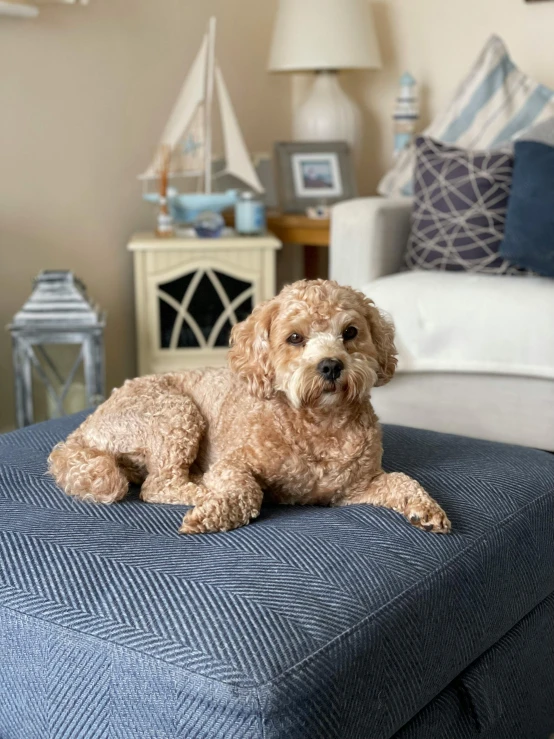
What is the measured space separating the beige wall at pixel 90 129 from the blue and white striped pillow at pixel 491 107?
97cm

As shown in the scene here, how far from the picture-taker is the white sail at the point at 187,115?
3133 mm

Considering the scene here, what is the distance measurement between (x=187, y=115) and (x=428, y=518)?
7.25ft

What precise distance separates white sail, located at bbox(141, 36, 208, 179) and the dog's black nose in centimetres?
207

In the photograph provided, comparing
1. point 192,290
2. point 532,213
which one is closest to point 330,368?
point 532,213

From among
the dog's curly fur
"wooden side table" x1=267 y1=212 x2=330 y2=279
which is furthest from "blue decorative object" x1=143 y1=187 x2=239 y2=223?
the dog's curly fur

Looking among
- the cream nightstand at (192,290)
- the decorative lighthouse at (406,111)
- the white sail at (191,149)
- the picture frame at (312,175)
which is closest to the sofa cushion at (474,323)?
the cream nightstand at (192,290)

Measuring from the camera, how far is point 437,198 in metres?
2.71

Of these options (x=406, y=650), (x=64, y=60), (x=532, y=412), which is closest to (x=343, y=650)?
(x=406, y=650)

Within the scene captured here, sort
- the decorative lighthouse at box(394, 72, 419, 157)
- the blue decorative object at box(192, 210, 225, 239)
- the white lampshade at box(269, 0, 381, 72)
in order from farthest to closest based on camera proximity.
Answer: the decorative lighthouse at box(394, 72, 419, 157), the white lampshade at box(269, 0, 381, 72), the blue decorative object at box(192, 210, 225, 239)

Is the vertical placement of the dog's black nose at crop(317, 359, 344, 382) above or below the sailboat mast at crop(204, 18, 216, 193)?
below

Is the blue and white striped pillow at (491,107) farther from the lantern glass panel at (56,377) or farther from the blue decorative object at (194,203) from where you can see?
the lantern glass panel at (56,377)

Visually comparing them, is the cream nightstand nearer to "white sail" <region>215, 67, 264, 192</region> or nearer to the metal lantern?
"white sail" <region>215, 67, 264, 192</region>

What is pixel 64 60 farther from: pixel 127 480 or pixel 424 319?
pixel 127 480

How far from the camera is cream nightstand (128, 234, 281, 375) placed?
10.0 feet
